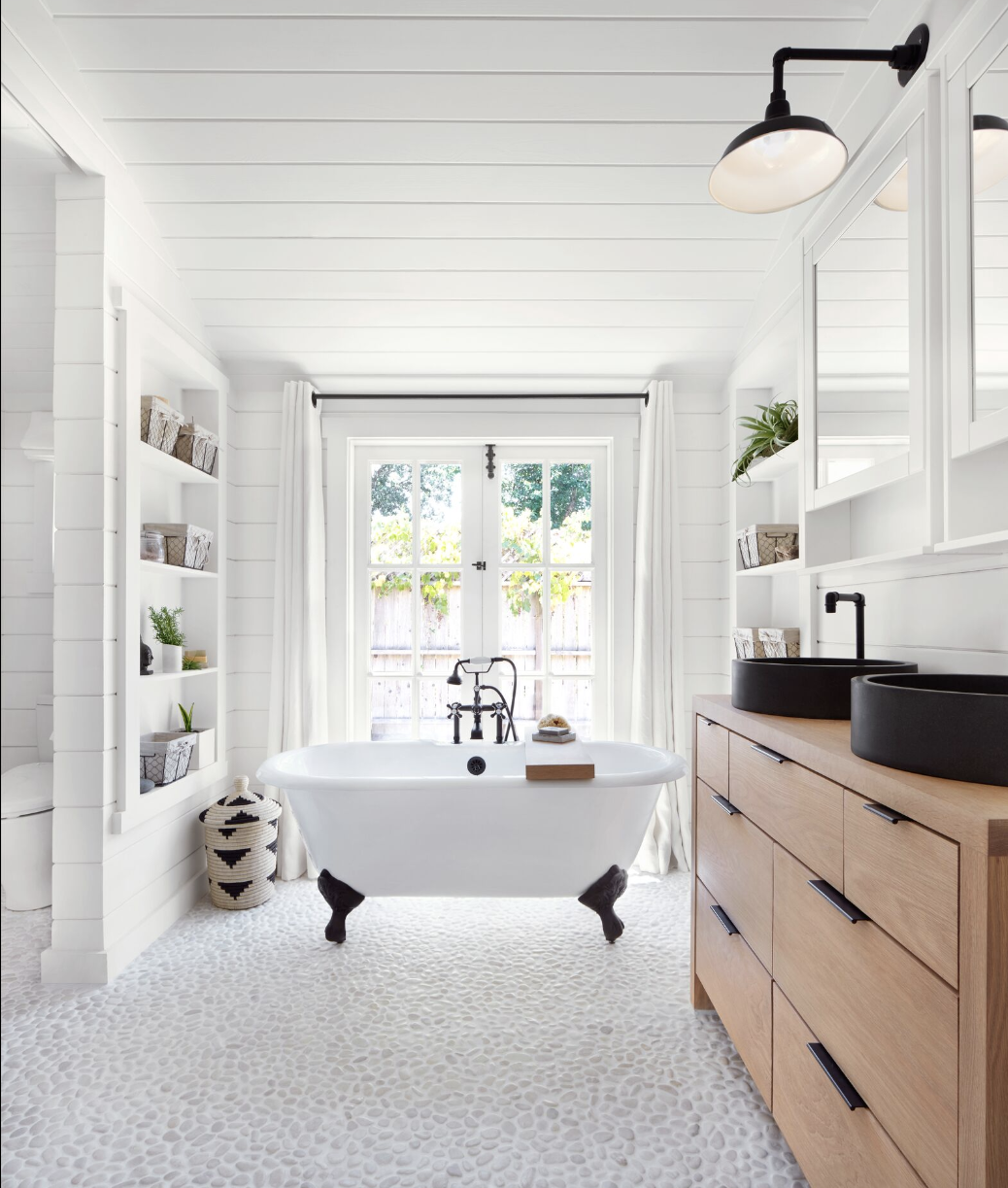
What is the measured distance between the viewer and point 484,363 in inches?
129

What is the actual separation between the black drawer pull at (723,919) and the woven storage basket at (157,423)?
236cm

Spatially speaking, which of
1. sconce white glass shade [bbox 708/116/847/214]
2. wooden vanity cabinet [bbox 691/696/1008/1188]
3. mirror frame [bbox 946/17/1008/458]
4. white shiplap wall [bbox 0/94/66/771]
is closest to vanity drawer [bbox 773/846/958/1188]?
wooden vanity cabinet [bbox 691/696/1008/1188]

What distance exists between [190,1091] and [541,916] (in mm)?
1370

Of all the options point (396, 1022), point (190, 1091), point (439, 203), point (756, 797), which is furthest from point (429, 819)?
point (439, 203)

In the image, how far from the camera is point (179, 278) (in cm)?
283

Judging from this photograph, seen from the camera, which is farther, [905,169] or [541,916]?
[541,916]

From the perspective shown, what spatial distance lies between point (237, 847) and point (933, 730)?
102 inches

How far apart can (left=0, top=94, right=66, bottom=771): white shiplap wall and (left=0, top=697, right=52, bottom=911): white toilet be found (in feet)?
0.16

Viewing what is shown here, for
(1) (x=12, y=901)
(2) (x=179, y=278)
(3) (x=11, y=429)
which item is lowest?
(1) (x=12, y=901)

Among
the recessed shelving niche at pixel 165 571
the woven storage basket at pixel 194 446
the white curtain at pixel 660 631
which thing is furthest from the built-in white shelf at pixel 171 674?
A: the white curtain at pixel 660 631

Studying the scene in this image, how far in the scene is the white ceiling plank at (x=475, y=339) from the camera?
3.08m

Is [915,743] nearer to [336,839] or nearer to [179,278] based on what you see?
[336,839]

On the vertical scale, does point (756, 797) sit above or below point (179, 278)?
below

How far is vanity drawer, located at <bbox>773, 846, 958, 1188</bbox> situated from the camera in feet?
3.18
